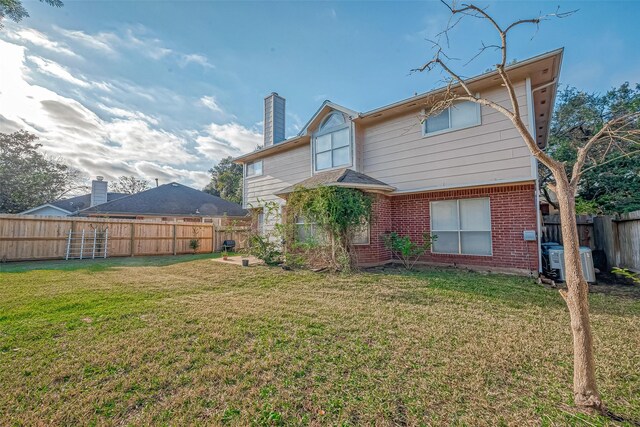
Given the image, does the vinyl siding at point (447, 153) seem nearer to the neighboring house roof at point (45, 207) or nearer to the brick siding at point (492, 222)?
the brick siding at point (492, 222)

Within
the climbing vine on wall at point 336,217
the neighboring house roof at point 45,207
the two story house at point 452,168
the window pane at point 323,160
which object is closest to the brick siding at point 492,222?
the two story house at point 452,168

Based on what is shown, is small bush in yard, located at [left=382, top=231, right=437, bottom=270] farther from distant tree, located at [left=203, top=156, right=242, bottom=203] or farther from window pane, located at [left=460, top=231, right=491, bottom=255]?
distant tree, located at [left=203, top=156, right=242, bottom=203]

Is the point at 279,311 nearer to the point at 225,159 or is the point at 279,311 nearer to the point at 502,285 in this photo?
the point at 502,285

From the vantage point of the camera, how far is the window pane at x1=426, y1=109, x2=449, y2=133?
344 inches

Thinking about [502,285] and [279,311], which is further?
[502,285]

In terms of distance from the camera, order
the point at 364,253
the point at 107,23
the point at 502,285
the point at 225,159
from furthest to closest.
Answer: the point at 225,159, the point at 364,253, the point at 107,23, the point at 502,285

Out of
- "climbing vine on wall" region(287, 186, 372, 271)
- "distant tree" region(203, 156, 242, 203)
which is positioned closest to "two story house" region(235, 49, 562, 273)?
"climbing vine on wall" region(287, 186, 372, 271)

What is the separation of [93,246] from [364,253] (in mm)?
12893

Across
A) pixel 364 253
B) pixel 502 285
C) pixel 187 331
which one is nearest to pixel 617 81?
pixel 502 285

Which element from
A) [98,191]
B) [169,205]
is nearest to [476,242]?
[169,205]

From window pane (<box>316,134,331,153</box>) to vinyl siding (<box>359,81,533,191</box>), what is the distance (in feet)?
4.82

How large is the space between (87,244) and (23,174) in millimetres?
21143

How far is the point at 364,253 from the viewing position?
907 cm

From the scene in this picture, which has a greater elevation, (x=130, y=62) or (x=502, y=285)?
(x=130, y=62)
